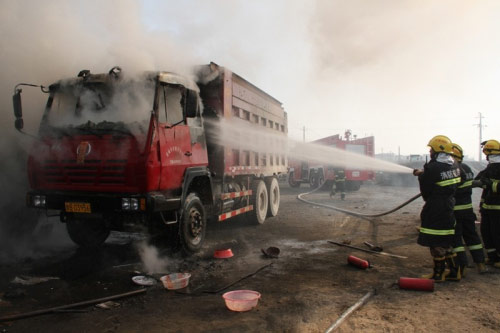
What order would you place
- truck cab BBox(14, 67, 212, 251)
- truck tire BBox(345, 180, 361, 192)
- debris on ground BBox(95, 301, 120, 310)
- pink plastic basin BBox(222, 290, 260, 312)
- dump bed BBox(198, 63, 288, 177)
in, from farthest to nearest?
1. truck tire BBox(345, 180, 361, 192)
2. dump bed BBox(198, 63, 288, 177)
3. truck cab BBox(14, 67, 212, 251)
4. debris on ground BBox(95, 301, 120, 310)
5. pink plastic basin BBox(222, 290, 260, 312)

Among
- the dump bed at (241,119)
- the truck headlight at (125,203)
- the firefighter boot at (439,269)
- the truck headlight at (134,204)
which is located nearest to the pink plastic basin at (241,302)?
the truck headlight at (134,204)

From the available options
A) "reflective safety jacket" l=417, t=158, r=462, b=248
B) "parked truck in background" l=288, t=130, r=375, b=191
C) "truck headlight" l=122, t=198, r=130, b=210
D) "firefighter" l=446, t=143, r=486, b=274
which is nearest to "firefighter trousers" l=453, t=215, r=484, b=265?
"firefighter" l=446, t=143, r=486, b=274

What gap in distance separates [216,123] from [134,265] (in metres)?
2.96

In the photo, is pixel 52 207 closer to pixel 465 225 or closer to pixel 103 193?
pixel 103 193

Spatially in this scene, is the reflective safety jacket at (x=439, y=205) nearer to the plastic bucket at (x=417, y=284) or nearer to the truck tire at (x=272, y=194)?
the plastic bucket at (x=417, y=284)

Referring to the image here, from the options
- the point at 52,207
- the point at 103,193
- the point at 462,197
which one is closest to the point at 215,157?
the point at 103,193

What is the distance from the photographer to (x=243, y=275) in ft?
16.1

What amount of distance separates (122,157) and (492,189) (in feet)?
17.5

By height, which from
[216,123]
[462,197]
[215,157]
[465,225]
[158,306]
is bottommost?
[158,306]

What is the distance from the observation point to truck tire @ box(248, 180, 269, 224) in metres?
8.90

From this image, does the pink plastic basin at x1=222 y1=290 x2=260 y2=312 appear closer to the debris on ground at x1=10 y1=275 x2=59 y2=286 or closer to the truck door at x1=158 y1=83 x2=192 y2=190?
the truck door at x1=158 y1=83 x2=192 y2=190

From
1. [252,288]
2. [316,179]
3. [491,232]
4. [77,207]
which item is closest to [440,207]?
[491,232]

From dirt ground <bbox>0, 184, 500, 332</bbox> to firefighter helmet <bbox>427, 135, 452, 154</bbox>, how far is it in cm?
174

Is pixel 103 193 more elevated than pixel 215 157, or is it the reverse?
pixel 215 157
